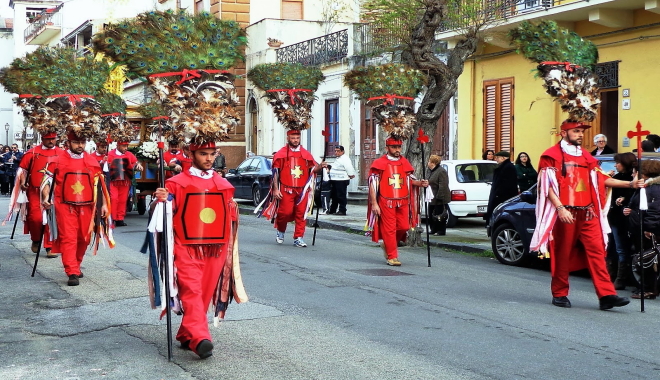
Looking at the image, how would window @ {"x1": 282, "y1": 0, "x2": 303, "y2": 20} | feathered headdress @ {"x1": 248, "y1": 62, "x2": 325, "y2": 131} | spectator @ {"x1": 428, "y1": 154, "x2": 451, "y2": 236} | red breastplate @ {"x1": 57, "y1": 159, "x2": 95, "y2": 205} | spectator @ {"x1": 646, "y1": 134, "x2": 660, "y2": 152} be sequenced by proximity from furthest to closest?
window @ {"x1": 282, "y1": 0, "x2": 303, "y2": 20}
spectator @ {"x1": 428, "y1": 154, "x2": 451, "y2": 236}
feathered headdress @ {"x1": 248, "y1": 62, "x2": 325, "y2": 131}
spectator @ {"x1": 646, "y1": 134, "x2": 660, "y2": 152}
red breastplate @ {"x1": 57, "y1": 159, "x2": 95, "y2": 205}

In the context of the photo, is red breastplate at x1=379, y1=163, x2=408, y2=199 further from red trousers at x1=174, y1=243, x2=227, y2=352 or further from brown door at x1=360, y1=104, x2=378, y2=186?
brown door at x1=360, y1=104, x2=378, y2=186

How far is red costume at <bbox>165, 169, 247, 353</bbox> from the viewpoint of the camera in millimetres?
7125

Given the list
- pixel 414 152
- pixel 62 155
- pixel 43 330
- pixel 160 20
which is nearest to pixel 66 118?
pixel 62 155

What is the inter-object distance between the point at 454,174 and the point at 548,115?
130 inches

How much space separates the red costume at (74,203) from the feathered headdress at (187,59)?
216 cm

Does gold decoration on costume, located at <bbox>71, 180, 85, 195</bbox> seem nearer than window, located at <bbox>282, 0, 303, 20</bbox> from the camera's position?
Yes

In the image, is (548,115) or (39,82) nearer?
(39,82)

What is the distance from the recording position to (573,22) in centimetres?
2011

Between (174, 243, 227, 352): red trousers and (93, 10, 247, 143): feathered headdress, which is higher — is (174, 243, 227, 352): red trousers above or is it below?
below

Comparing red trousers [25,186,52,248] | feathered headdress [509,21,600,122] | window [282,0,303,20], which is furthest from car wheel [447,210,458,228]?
window [282,0,303,20]

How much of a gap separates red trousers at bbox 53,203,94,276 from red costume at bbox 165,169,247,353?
3747mm

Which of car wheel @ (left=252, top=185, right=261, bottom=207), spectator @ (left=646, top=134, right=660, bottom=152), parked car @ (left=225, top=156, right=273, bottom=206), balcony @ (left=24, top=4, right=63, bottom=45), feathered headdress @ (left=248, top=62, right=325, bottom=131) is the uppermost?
balcony @ (left=24, top=4, right=63, bottom=45)

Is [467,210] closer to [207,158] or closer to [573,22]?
[573,22]

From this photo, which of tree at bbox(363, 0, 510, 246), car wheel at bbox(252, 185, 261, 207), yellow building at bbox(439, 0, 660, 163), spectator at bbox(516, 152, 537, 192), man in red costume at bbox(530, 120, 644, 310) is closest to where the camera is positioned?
man in red costume at bbox(530, 120, 644, 310)
